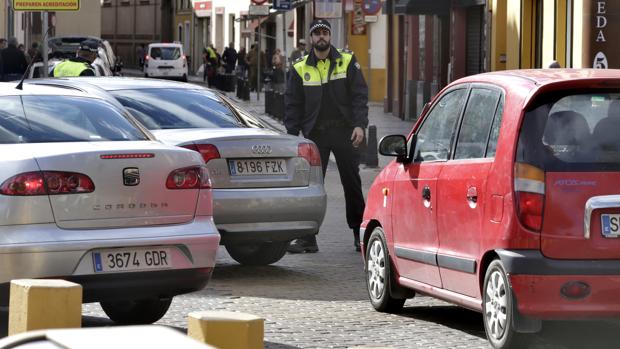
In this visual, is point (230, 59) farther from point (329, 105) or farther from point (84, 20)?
point (329, 105)

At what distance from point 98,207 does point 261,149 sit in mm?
3241

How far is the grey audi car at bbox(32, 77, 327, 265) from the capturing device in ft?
36.5

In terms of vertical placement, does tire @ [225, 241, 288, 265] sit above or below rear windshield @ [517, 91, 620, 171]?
below

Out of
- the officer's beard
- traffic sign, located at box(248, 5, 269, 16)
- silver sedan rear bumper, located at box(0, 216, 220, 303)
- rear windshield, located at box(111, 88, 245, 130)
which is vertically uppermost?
traffic sign, located at box(248, 5, 269, 16)

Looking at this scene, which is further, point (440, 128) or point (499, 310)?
point (440, 128)

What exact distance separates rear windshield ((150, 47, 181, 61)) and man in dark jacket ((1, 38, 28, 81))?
31.0 meters

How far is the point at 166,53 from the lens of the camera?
66.1 meters

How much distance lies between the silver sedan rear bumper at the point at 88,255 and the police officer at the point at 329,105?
4662 mm

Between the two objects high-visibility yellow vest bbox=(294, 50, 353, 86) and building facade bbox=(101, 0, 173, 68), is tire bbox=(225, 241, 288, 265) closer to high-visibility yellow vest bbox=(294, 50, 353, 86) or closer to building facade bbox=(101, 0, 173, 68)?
high-visibility yellow vest bbox=(294, 50, 353, 86)

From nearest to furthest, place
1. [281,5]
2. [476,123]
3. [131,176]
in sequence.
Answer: [131,176], [476,123], [281,5]

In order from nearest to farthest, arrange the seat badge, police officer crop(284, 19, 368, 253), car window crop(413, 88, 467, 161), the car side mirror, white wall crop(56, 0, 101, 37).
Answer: the seat badge → car window crop(413, 88, 467, 161) → the car side mirror → police officer crop(284, 19, 368, 253) → white wall crop(56, 0, 101, 37)

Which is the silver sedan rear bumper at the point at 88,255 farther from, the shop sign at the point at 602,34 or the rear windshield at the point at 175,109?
the shop sign at the point at 602,34

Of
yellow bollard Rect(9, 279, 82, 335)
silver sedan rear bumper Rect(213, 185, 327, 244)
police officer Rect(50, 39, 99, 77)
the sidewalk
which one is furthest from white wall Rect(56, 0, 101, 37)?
yellow bollard Rect(9, 279, 82, 335)

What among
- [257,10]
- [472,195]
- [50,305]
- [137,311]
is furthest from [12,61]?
[50,305]
